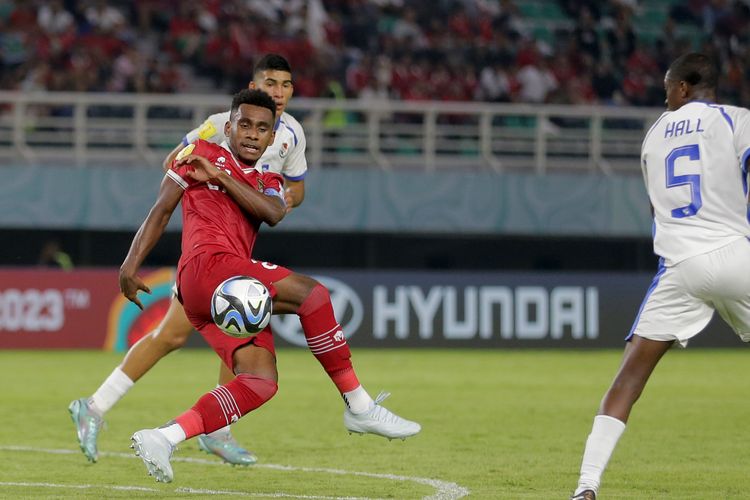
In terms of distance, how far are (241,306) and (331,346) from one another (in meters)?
0.72

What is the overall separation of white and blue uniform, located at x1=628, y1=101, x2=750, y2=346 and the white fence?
1359 centimetres

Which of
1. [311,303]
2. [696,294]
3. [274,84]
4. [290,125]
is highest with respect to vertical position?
[274,84]

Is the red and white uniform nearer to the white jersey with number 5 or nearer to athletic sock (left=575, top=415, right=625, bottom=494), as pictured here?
athletic sock (left=575, top=415, right=625, bottom=494)

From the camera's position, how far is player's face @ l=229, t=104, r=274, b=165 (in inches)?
262

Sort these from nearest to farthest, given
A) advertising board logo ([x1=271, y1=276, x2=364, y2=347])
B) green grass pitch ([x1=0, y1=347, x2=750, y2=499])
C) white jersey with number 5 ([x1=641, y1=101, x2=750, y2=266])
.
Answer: white jersey with number 5 ([x1=641, y1=101, x2=750, y2=266])
green grass pitch ([x1=0, y1=347, x2=750, y2=499])
advertising board logo ([x1=271, y1=276, x2=364, y2=347])

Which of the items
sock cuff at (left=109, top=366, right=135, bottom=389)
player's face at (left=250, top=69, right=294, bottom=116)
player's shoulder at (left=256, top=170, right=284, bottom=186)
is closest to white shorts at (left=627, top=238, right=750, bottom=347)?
player's shoulder at (left=256, top=170, right=284, bottom=186)

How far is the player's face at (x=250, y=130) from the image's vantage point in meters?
6.64

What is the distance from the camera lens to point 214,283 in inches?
248

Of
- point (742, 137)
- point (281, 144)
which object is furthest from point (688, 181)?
point (281, 144)

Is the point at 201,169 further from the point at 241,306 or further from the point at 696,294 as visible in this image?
the point at 696,294

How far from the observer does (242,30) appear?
22.5m

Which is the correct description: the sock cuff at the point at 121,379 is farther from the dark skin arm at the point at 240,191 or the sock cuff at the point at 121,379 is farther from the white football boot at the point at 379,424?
the dark skin arm at the point at 240,191

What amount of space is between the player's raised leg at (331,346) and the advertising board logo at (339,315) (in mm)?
12659

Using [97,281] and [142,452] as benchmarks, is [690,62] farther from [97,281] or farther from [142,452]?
[97,281]
